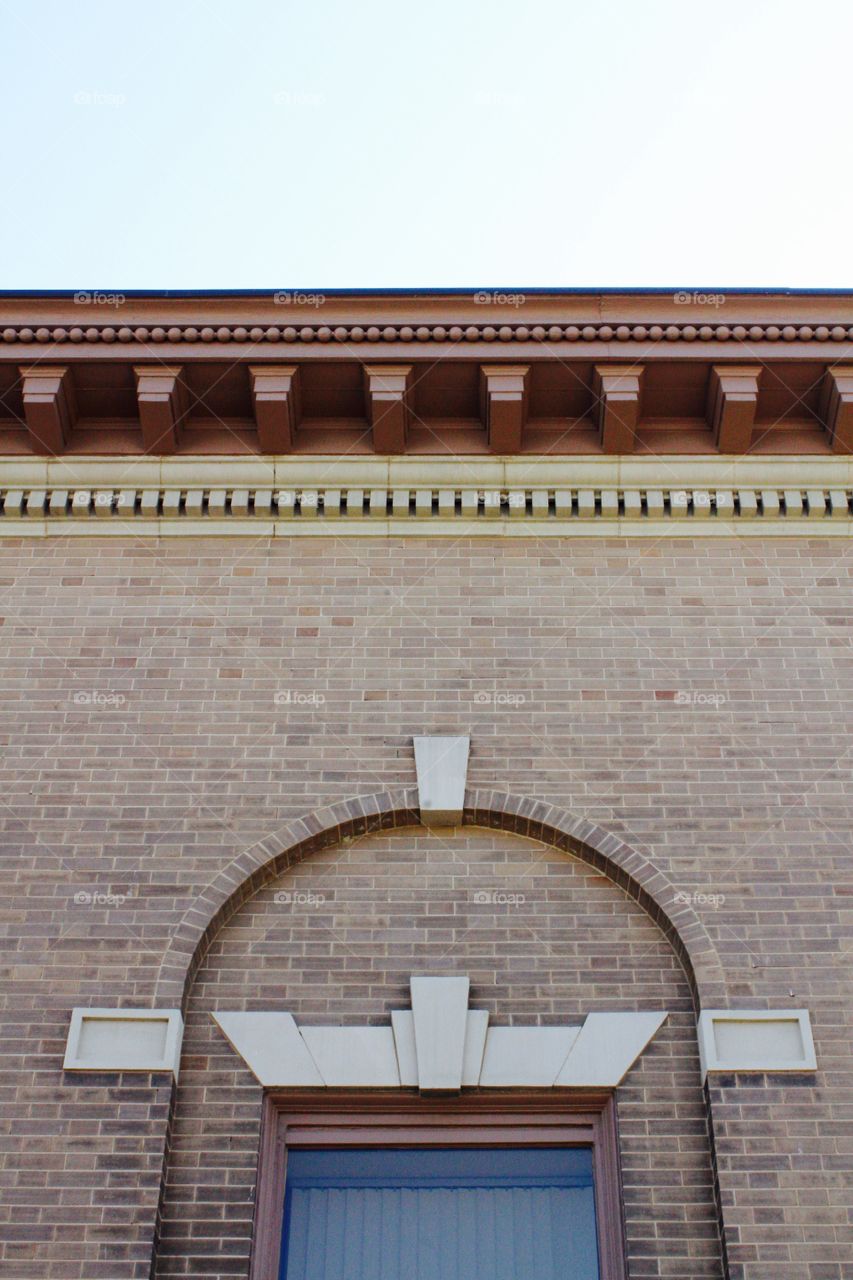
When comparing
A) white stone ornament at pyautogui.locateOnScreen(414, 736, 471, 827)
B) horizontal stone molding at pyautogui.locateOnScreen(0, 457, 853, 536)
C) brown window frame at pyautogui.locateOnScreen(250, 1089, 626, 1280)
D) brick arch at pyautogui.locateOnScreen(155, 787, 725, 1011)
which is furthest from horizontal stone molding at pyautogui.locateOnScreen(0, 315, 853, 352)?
brown window frame at pyautogui.locateOnScreen(250, 1089, 626, 1280)

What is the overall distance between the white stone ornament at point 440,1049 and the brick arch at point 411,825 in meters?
0.31

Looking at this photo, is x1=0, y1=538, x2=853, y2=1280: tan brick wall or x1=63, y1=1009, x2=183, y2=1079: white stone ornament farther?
x1=63, y1=1009, x2=183, y2=1079: white stone ornament

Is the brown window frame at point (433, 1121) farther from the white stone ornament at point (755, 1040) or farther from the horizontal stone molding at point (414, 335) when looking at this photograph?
the horizontal stone molding at point (414, 335)

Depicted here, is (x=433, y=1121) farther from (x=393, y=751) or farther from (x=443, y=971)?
(x=393, y=751)

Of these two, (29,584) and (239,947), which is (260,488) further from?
(239,947)

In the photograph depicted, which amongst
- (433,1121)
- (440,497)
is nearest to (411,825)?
(433,1121)

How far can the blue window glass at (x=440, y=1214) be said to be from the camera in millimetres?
6555

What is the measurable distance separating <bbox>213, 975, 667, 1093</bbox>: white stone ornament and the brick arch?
12.0 inches

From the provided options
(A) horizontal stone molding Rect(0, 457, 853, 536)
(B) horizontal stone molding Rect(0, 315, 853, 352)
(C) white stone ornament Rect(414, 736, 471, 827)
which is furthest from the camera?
(A) horizontal stone molding Rect(0, 457, 853, 536)

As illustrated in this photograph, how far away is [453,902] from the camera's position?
24.7 feet

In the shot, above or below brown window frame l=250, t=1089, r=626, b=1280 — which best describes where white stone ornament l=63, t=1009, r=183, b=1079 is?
above

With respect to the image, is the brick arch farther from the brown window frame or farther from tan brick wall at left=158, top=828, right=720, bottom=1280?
the brown window frame

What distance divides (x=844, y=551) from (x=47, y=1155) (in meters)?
5.65

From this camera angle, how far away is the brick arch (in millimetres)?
7141
